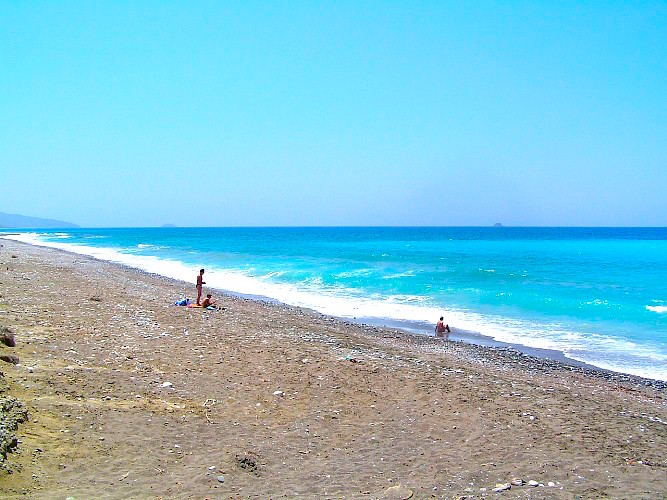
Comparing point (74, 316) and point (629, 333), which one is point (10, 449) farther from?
point (629, 333)

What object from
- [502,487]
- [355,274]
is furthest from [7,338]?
[355,274]

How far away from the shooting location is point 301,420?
8094 mm

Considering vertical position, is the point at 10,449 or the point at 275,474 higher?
the point at 10,449

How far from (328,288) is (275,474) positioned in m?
23.7

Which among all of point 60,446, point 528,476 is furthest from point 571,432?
point 60,446

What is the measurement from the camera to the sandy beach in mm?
6160

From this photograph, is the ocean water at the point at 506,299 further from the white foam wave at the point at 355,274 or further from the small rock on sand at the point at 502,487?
the small rock on sand at the point at 502,487

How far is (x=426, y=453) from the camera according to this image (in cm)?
723

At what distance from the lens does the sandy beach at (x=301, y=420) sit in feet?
20.2

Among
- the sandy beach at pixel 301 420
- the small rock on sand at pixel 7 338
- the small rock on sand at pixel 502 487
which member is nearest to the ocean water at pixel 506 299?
the sandy beach at pixel 301 420

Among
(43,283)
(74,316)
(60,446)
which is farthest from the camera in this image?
(43,283)

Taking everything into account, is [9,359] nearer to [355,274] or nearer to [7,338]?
[7,338]

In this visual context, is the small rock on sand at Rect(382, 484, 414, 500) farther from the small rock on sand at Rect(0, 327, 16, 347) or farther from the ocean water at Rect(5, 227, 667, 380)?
the ocean water at Rect(5, 227, 667, 380)

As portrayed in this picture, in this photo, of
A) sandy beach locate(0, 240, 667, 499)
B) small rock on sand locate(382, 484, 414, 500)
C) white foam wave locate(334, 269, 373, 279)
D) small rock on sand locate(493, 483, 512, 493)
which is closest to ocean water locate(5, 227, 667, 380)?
white foam wave locate(334, 269, 373, 279)
